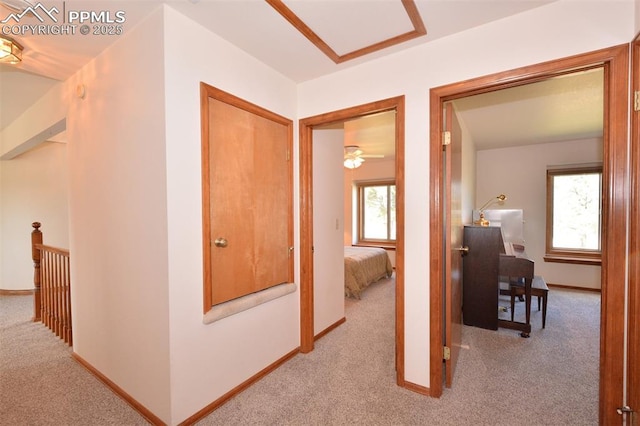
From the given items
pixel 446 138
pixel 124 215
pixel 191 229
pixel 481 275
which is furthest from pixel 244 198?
pixel 481 275

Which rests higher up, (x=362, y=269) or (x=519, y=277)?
(x=519, y=277)

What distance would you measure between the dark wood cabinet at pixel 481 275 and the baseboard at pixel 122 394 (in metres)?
3.07

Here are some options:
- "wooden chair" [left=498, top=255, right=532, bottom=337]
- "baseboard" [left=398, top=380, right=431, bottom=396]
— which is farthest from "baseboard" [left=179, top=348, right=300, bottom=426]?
"wooden chair" [left=498, top=255, right=532, bottom=337]

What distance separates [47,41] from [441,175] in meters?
2.82

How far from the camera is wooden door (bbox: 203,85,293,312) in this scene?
1871 mm

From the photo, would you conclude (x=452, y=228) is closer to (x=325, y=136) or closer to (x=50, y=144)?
(x=325, y=136)

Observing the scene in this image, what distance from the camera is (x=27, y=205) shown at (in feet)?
15.2

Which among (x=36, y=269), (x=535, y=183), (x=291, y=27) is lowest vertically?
Result: (x=36, y=269)

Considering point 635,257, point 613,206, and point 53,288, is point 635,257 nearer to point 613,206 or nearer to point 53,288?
point 613,206

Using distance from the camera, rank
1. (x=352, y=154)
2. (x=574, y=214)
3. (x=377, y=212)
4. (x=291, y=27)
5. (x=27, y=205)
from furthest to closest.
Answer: (x=377, y=212)
(x=352, y=154)
(x=574, y=214)
(x=27, y=205)
(x=291, y=27)

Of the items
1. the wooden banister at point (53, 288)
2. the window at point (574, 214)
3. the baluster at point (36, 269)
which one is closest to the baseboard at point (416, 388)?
the wooden banister at point (53, 288)

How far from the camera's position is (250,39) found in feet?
6.35

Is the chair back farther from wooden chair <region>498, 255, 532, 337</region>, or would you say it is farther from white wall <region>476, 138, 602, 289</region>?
white wall <region>476, 138, 602, 289</region>

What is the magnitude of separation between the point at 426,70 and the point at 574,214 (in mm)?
4681
